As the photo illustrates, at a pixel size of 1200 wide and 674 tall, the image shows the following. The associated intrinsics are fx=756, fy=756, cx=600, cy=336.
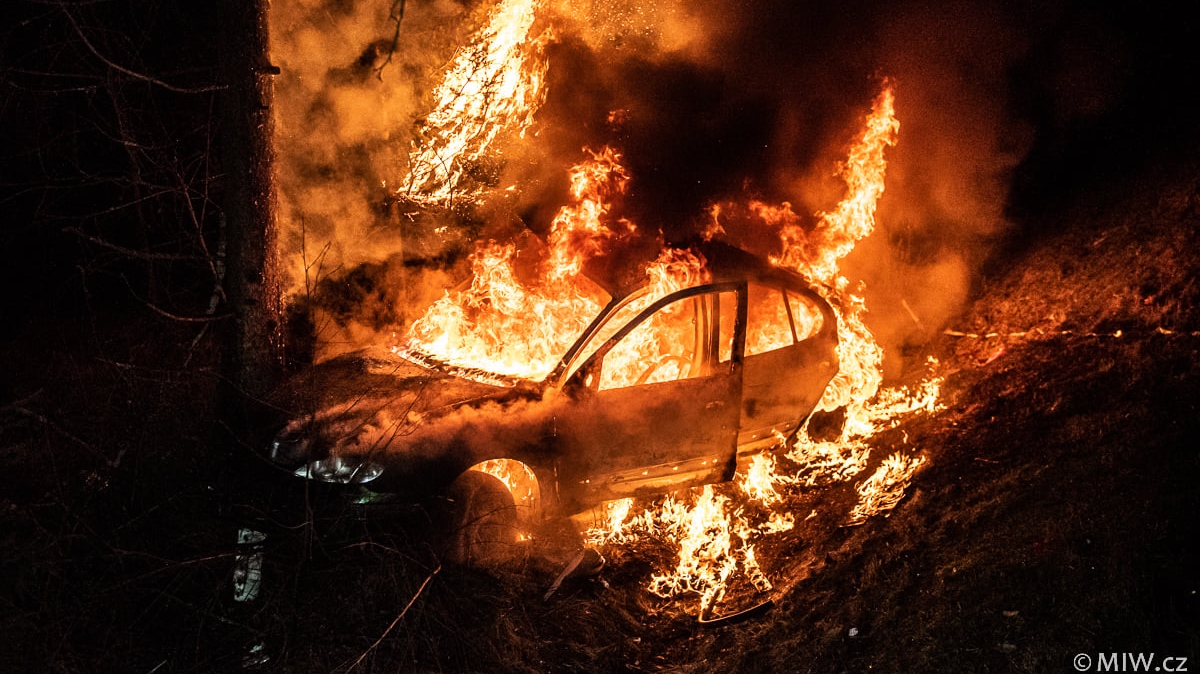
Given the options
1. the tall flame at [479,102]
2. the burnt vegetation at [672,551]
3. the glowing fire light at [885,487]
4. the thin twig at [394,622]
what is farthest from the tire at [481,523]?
the tall flame at [479,102]

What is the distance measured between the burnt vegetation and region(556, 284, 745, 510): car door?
79cm

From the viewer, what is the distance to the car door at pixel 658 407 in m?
5.54

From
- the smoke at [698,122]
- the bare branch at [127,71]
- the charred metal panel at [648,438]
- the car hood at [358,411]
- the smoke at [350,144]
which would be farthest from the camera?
the smoke at [698,122]

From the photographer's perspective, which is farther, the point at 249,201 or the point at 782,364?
the point at 782,364

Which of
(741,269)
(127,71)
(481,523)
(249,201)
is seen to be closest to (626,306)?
(741,269)

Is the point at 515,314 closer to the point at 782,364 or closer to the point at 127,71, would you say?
the point at 782,364

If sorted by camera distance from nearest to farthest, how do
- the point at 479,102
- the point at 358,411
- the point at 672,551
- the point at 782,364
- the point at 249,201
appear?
the point at 358,411
the point at 249,201
the point at 782,364
the point at 672,551
the point at 479,102

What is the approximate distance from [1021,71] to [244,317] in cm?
856

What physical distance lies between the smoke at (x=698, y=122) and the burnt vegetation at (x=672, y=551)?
1.64 m

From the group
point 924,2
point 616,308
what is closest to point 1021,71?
point 924,2

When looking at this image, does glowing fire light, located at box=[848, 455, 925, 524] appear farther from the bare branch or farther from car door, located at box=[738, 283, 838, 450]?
the bare branch

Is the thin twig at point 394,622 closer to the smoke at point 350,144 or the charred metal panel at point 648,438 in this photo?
the charred metal panel at point 648,438

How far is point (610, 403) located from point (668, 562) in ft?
5.09

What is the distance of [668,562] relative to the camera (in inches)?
243
